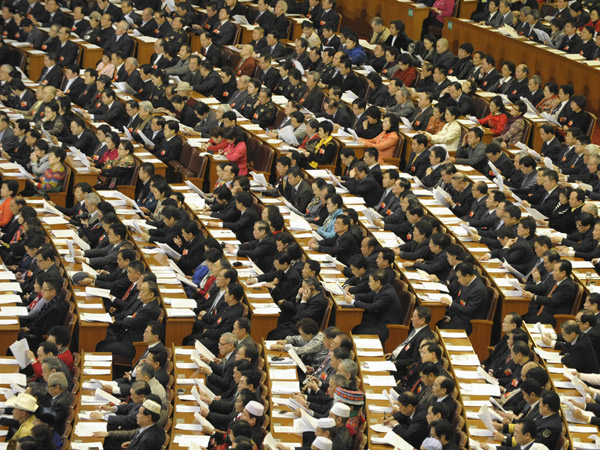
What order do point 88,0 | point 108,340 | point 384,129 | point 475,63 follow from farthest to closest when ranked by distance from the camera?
point 88,0 → point 475,63 → point 384,129 → point 108,340

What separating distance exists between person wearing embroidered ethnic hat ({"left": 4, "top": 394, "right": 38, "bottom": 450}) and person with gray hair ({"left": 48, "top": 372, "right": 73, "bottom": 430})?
29 cm

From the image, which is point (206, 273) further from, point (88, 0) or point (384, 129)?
point (88, 0)

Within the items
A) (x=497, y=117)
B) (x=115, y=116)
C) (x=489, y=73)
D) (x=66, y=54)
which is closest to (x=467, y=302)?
(x=497, y=117)

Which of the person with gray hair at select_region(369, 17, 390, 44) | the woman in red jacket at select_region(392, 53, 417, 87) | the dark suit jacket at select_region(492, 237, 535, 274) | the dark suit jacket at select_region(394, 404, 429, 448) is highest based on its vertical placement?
the person with gray hair at select_region(369, 17, 390, 44)

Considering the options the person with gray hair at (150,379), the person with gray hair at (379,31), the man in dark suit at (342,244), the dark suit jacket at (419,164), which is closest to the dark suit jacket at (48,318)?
the person with gray hair at (150,379)

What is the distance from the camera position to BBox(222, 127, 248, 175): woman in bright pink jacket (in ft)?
37.4

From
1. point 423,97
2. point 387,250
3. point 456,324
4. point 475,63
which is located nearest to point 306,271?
point 387,250

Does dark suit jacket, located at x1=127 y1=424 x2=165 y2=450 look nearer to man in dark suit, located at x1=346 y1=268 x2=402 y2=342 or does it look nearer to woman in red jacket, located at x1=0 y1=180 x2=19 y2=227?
man in dark suit, located at x1=346 y1=268 x2=402 y2=342

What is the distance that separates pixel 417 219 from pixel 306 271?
1.49 m

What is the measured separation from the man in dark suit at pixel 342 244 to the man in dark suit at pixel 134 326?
172 cm

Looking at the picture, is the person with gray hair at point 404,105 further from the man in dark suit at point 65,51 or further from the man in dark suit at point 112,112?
the man in dark suit at point 65,51

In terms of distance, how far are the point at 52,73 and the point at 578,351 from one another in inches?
338

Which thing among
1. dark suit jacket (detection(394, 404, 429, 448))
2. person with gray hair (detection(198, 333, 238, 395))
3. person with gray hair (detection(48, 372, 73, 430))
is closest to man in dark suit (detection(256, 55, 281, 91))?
person with gray hair (detection(198, 333, 238, 395))

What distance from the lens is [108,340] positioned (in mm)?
8477
